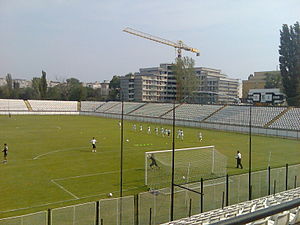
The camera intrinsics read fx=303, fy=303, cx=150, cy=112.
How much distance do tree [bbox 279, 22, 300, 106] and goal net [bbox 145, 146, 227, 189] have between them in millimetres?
42744

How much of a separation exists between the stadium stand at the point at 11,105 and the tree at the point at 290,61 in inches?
2682

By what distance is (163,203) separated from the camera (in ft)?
41.5

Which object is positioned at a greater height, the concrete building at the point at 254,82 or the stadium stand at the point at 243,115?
the concrete building at the point at 254,82

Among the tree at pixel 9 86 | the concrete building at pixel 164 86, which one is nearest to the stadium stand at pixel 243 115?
the concrete building at pixel 164 86

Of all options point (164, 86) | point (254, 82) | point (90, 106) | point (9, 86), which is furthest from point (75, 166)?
point (254, 82)

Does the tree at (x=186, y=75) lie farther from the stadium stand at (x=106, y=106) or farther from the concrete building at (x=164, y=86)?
the concrete building at (x=164, y=86)

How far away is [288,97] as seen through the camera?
60.2m

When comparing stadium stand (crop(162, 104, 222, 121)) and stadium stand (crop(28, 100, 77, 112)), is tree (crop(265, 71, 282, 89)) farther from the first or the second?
stadium stand (crop(28, 100, 77, 112))

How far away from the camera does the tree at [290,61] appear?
58906 mm

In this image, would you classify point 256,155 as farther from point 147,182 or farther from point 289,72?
point 289,72

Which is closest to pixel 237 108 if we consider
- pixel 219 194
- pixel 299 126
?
pixel 299 126

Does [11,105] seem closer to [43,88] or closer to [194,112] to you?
[43,88]

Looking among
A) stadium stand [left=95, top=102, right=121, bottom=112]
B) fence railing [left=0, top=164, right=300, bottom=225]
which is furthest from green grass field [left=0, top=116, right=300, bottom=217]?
stadium stand [left=95, top=102, right=121, bottom=112]

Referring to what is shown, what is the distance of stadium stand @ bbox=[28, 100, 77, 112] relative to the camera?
295 feet
